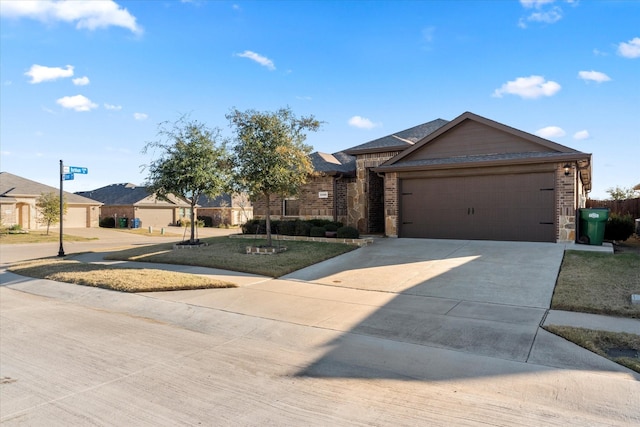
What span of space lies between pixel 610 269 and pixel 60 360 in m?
10.8

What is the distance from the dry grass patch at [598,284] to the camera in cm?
673

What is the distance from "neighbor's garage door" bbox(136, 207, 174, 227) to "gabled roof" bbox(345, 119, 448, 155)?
97.4ft

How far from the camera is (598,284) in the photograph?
26.4 ft

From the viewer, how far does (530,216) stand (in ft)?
43.3

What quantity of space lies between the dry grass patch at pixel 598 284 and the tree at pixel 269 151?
825 cm

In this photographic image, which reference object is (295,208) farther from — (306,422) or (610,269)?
(306,422)

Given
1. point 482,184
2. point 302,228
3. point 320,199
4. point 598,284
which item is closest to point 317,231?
point 302,228

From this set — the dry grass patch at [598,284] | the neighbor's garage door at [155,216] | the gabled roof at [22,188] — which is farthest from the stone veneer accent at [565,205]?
the neighbor's garage door at [155,216]

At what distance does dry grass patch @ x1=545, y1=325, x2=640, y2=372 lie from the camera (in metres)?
4.84

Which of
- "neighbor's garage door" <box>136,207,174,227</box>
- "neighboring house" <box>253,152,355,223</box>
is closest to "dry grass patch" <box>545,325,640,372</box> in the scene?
"neighboring house" <box>253,152,355,223</box>

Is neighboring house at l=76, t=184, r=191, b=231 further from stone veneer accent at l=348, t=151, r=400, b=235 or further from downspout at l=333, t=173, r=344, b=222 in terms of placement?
stone veneer accent at l=348, t=151, r=400, b=235

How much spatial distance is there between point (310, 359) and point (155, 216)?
41.0m

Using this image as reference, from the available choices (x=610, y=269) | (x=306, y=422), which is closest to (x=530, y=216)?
(x=610, y=269)

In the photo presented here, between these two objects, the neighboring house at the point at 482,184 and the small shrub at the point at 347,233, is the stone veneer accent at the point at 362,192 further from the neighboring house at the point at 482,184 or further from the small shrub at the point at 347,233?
the small shrub at the point at 347,233
